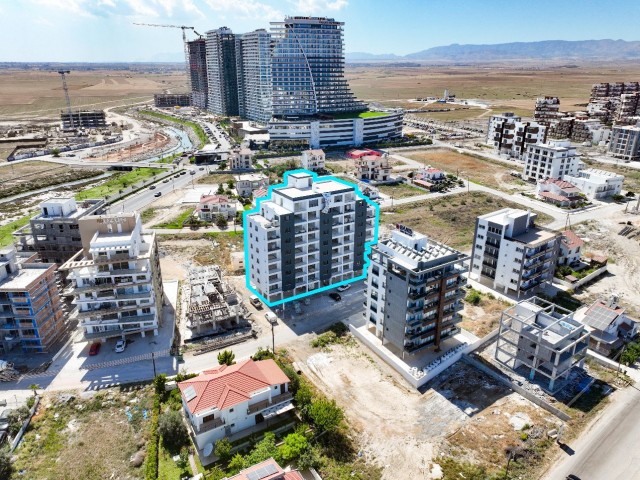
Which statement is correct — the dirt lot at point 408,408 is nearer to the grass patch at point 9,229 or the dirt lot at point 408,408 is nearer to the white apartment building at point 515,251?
the white apartment building at point 515,251

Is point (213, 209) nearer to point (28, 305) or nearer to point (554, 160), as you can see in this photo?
point (28, 305)

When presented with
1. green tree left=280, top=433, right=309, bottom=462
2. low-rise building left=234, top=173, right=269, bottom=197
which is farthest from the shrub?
low-rise building left=234, top=173, right=269, bottom=197

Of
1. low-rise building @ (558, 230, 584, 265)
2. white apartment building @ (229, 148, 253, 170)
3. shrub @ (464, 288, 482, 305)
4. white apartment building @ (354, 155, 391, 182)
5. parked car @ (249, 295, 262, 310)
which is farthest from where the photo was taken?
white apartment building @ (229, 148, 253, 170)

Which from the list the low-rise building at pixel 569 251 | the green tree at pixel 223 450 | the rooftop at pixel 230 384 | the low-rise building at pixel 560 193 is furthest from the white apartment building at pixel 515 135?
the green tree at pixel 223 450

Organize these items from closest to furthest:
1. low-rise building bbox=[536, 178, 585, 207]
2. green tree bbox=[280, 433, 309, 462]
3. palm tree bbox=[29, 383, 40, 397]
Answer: green tree bbox=[280, 433, 309, 462] → palm tree bbox=[29, 383, 40, 397] → low-rise building bbox=[536, 178, 585, 207]

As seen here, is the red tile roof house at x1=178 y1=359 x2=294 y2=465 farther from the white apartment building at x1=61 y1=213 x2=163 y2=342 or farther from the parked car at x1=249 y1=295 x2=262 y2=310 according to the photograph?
the parked car at x1=249 y1=295 x2=262 y2=310
